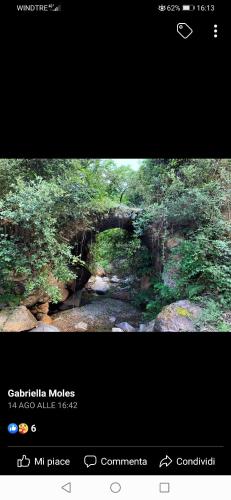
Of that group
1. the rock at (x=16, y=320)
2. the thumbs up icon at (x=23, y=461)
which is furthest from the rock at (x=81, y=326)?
the thumbs up icon at (x=23, y=461)

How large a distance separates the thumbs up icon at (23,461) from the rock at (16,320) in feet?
13.5

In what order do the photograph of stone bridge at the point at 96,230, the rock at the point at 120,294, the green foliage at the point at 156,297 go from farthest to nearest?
the rock at the point at 120,294
the green foliage at the point at 156,297
the photograph of stone bridge at the point at 96,230

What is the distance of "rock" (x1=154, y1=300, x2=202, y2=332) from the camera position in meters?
4.24

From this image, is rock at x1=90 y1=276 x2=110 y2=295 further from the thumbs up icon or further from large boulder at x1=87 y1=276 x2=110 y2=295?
the thumbs up icon

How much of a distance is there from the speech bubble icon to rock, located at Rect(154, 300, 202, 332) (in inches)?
120

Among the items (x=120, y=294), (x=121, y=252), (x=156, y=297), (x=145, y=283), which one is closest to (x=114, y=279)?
(x=120, y=294)

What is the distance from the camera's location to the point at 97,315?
8.32 meters

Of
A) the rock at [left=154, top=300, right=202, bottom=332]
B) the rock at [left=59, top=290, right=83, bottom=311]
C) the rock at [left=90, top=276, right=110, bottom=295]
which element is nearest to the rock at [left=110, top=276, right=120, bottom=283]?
the rock at [left=90, top=276, right=110, bottom=295]

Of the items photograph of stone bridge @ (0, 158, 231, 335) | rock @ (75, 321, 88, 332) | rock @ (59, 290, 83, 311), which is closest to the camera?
photograph of stone bridge @ (0, 158, 231, 335)

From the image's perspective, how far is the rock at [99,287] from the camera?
39.4 feet

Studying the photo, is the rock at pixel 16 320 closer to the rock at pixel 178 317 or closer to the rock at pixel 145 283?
the rock at pixel 178 317

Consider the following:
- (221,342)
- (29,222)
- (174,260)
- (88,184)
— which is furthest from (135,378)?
(88,184)

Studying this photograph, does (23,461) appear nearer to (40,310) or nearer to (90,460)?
(90,460)
